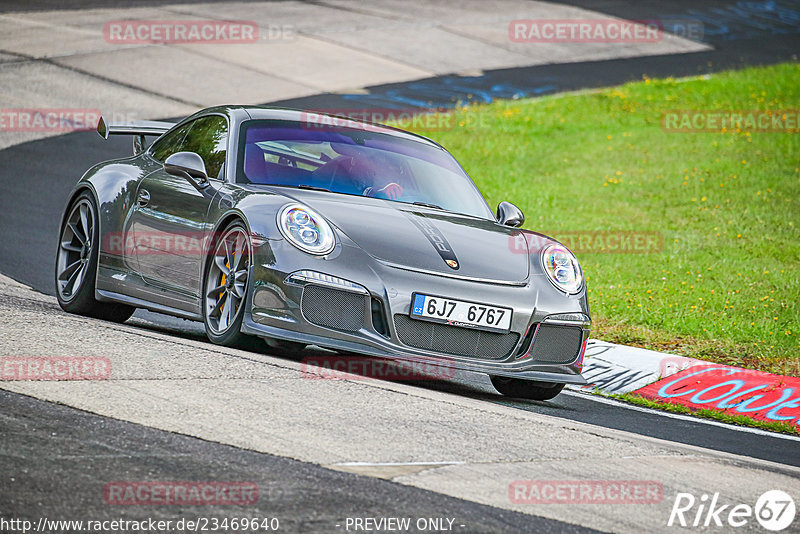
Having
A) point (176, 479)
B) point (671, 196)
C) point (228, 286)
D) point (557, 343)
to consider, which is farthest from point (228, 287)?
point (671, 196)

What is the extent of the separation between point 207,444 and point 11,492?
2.77 ft

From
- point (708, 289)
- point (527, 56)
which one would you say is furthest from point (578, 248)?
point (527, 56)

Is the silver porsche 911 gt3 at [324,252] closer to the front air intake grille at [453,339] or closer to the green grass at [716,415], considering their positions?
the front air intake grille at [453,339]

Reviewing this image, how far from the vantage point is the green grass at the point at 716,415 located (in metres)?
7.28

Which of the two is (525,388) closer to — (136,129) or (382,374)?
(382,374)

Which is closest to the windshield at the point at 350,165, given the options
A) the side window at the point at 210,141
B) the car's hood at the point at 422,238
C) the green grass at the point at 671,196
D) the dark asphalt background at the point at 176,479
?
the side window at the point at 210,141

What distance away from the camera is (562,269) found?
678 centimetres

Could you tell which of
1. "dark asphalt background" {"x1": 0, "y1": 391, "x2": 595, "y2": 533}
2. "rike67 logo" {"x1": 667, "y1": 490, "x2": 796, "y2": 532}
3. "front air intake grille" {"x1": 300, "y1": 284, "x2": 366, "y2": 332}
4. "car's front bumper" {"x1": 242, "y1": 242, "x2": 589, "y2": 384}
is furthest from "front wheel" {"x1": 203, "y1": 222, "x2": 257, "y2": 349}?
"rike67 logo" {"x1": 667, "y1": 490, "x2": 796, "y2": 532}

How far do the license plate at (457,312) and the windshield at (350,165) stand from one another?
1.24m

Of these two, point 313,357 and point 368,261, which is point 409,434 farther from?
point 313,357

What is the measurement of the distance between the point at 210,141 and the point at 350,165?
93cm

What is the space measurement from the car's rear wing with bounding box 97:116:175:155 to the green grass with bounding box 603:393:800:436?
12.2 feet

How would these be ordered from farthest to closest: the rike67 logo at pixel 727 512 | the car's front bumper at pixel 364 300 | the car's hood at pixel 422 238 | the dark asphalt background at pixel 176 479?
Result: the car's hood at pixel 422 238 < the car's front bumper at pixel 364 300 < the rike67 logo at pixel 727 512 < the dark asphalt background at pixel 176 479

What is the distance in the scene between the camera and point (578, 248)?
40.9 feet
